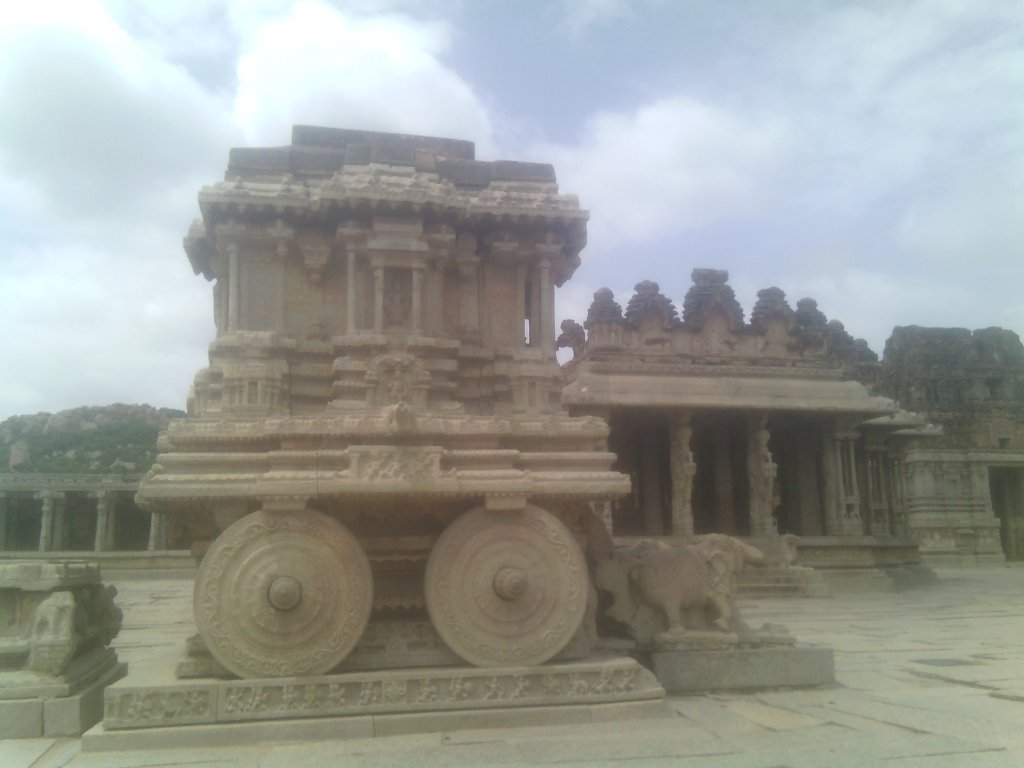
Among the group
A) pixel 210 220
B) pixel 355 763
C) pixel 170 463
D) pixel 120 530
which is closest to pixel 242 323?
pixel 210 220

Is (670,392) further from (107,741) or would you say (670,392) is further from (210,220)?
(107,741)

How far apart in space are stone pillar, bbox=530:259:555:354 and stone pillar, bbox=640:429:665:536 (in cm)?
1590

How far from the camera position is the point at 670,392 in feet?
75.4

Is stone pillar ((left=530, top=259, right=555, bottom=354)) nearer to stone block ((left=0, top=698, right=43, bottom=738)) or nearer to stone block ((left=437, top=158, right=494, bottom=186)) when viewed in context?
stone block ((left=437, top=158, right=494, bottom=186))

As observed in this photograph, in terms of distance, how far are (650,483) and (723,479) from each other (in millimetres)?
2542

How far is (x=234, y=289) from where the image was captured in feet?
32.6

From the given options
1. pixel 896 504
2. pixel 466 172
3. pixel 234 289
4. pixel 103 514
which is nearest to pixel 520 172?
pixel 466 172

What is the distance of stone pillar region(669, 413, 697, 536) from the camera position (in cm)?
2253

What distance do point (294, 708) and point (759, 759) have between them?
308cm

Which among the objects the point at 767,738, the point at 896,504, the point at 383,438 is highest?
the point at 383,438

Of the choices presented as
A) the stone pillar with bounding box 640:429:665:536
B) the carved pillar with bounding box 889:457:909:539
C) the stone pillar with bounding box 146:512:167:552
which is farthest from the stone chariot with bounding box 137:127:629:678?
the stone pillar with bounding box 146:512:167:552

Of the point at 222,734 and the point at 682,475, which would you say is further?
the point at 682,475

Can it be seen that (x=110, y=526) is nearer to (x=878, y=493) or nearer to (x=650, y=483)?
(x=650, y=483)

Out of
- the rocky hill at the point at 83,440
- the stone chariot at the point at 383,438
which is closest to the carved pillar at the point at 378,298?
the stone chariot at the point at 383,438
